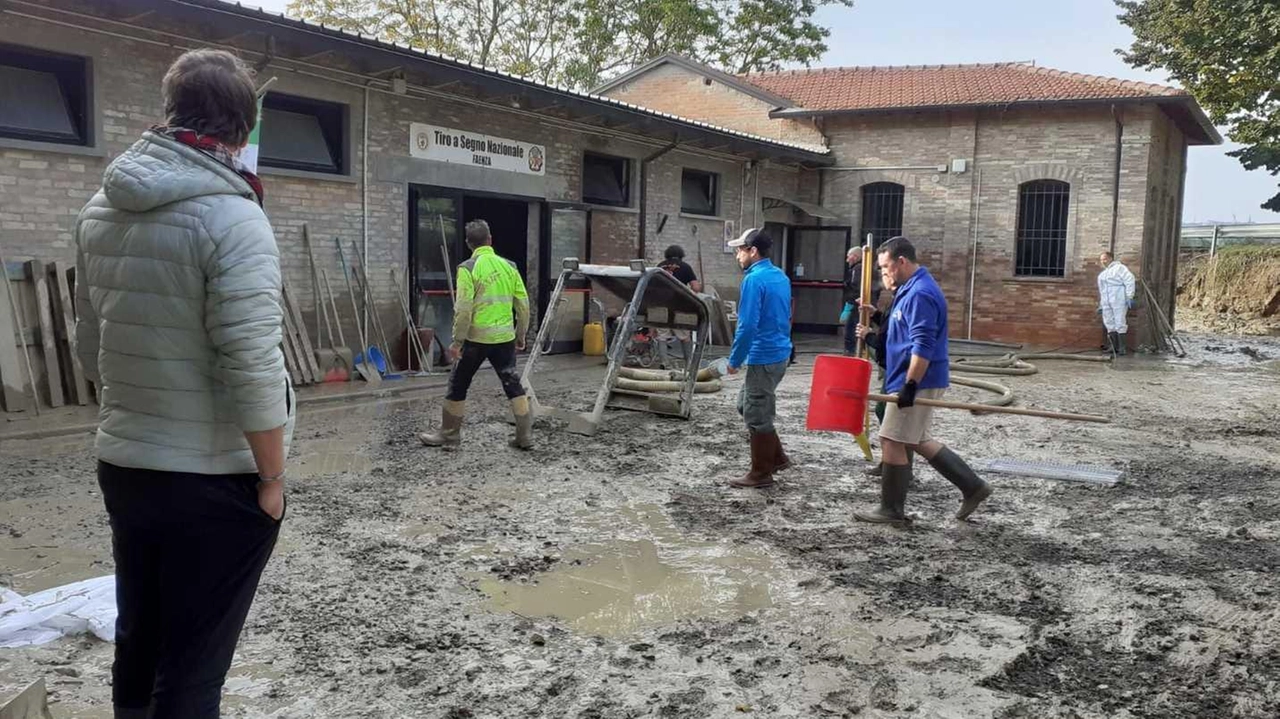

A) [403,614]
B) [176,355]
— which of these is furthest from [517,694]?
[176,355]

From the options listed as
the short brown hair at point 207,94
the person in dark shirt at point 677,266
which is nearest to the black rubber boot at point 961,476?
the short brown hair at point 207,94

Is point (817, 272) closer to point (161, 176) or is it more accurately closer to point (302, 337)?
point (302, 337)

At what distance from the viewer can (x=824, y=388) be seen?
5824mm

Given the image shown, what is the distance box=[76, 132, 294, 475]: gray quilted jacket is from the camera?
6.81 feet

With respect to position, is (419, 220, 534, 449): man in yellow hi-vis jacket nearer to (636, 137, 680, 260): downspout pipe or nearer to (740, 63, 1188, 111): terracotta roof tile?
(636, 137, 680, 260): downspout pipe

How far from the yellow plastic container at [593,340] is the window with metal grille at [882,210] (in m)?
8.24

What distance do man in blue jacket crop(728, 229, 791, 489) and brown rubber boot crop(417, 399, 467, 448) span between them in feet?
7.46

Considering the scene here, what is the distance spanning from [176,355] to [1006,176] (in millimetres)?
19415

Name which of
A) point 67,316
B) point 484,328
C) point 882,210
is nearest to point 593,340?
point 484,328

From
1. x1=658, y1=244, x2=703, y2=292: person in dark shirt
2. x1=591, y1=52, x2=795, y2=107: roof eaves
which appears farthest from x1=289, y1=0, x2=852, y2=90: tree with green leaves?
x1=658, y1=244, x2=703, y2=292: person in dark shirt

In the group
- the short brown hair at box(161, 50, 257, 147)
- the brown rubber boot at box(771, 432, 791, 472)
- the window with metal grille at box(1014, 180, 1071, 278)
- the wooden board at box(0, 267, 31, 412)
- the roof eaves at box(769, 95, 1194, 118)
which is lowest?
the brown rubber boot at box(771, 432, 791, 472)

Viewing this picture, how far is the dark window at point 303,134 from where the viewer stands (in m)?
10.7

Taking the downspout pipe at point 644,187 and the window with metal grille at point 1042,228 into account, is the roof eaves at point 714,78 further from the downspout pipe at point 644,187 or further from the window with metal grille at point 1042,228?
the downspout pipe at point 644,187

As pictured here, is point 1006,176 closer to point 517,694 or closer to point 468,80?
point 468,80
